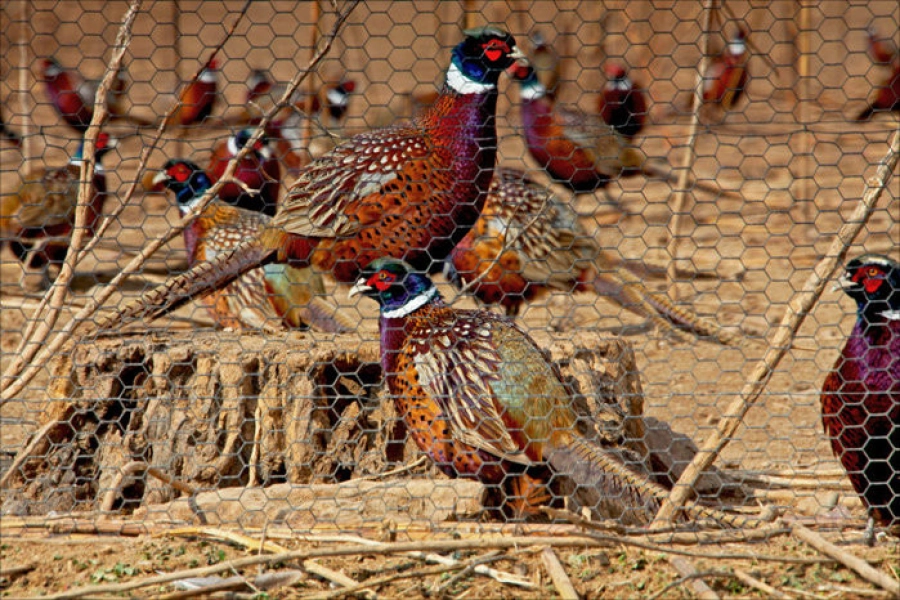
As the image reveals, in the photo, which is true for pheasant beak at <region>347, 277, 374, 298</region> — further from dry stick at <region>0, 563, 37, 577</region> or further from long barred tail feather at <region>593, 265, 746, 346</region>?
long barred tail feather at <region>593, 265, 746, 346</region>

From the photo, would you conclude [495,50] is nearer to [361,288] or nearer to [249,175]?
[361,288]

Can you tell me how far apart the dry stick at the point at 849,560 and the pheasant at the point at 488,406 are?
1.55 feet

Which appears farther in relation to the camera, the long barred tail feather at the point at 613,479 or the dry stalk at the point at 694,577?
the long barred tail feather at the point at 613,479

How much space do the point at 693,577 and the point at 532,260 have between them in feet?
8.38

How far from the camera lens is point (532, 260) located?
4980 millimetres

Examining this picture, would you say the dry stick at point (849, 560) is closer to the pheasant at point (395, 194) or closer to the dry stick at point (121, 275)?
the pheasant at point (395, 194)

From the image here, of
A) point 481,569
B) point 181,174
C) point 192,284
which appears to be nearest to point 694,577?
point 481,569

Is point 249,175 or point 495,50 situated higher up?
point 495,50

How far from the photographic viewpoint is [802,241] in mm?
7168

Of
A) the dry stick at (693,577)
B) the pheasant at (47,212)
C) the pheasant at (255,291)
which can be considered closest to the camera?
the dry stick at (693,577)

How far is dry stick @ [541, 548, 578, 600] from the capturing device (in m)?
2.53

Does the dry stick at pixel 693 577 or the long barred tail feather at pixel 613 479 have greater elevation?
the long barred tail feather at pixel 613 479

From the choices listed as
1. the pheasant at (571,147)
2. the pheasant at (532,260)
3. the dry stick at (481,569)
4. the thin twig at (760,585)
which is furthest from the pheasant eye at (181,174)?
the thin twig at (760,585)

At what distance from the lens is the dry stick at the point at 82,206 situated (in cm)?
300
